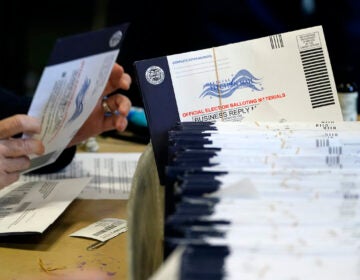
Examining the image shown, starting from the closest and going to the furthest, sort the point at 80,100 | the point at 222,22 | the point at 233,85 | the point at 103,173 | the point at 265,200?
the point at 265,200, the point at 233,85, the point at 80,100, the point at 103,173, the point at 222,22

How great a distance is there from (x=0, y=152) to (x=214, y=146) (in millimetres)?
417

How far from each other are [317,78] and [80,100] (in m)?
0.38

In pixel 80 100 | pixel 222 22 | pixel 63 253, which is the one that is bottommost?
pixel 63 253

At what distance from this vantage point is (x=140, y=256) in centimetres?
46

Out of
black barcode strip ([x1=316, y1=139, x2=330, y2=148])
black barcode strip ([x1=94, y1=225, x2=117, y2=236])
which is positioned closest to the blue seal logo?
black barcode strip ([x1=316, y1=139, x2=330, y2=148])

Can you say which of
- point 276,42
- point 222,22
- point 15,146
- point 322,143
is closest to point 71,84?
point 15,146

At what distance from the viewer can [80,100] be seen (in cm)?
84

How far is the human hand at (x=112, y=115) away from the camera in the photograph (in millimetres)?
1013

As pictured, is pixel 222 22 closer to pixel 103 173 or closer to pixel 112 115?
pixel 112 115

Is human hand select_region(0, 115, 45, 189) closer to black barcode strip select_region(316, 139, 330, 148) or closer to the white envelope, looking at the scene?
the white envelope

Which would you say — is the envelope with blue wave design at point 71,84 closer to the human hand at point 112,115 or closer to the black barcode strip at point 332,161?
the human hand at point 112,115

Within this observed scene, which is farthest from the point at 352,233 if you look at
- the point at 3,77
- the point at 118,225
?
the point at 3,77

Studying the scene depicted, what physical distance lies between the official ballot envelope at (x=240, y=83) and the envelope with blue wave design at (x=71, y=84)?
247mm

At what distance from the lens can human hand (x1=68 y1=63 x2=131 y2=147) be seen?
1.01 meters
